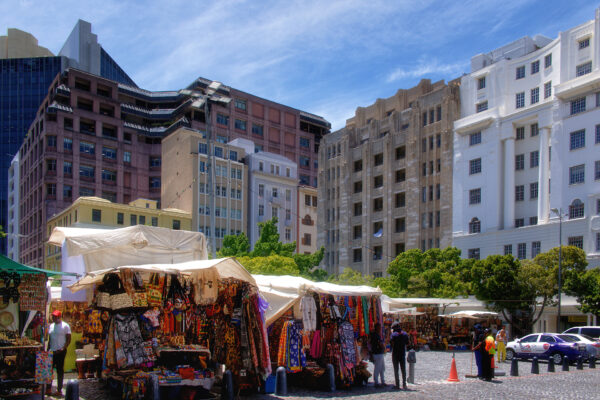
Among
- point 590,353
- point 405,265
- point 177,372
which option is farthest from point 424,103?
point 177,372

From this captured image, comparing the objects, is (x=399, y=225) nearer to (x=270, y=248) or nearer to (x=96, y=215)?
(x=270, y=248)

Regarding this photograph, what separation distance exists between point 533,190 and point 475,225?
6.25 metres

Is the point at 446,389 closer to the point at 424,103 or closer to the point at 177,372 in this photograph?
the point at 177,372

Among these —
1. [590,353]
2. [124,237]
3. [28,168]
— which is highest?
[28,168]

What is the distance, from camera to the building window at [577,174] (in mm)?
46900

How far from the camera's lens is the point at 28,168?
280 ft

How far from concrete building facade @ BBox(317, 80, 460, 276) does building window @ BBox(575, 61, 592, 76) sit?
519 inches

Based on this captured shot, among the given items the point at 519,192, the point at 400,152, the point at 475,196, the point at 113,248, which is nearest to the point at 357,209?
Answer: the point at 400,152

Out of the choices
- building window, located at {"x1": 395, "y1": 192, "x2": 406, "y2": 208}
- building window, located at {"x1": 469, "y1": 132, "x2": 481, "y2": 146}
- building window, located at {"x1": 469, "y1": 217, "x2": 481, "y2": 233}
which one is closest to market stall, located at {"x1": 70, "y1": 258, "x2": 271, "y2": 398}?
building window, located at {"x1": 469, "y1": 217, "x2": 481, "y2": 233}

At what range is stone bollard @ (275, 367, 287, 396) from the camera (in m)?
14.5

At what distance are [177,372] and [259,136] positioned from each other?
264 feet

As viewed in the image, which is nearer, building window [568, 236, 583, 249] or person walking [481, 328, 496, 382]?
person walking [481, 328, 496, 382]

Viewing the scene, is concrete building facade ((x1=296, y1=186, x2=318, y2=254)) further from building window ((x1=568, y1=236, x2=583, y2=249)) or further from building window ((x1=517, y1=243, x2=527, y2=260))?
building window ((x1=568, y1=236, x2=583, y2=249))

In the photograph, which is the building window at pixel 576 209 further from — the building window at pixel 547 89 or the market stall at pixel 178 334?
the market stall at pixel 178 334
